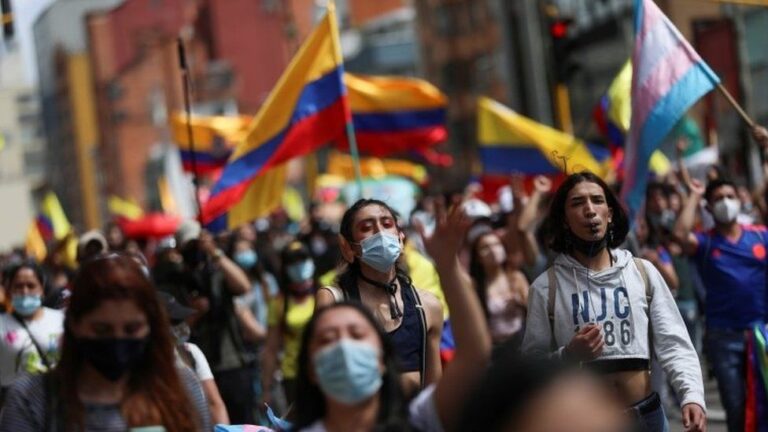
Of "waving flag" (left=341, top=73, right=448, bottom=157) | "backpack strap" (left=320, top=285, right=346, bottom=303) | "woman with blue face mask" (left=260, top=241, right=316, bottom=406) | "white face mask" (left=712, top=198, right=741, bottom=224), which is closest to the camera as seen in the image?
"backpack strap" (left=320, top=285, right=346, bottom=303)

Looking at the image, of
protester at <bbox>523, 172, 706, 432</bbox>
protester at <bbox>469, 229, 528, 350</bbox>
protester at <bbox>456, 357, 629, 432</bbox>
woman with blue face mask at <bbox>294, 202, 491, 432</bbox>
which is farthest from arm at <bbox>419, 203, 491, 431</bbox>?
protester at <bbox>469, 229, 528, 350</bbox>

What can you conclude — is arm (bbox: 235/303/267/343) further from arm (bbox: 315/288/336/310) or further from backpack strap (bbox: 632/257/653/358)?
backpack strap (bbox: 632/257/653/358)

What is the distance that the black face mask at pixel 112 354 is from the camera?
480 centimetres

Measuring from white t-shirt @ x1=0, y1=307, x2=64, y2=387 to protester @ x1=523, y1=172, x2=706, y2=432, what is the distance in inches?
98.1

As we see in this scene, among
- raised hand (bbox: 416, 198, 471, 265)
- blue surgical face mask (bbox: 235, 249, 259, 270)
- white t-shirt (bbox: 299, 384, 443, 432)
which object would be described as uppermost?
raised hand (bbox: 416, 198, 471, 265)

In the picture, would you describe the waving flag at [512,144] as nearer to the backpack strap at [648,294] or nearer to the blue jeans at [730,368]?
the blue jeans at [730,368]

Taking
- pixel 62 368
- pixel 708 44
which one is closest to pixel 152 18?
pixel 708 44

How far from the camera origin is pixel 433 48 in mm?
63688

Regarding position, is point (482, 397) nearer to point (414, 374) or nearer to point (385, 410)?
point (385, 410)

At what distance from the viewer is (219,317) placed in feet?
38.5

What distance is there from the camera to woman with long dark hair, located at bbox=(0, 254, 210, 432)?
4832 mm

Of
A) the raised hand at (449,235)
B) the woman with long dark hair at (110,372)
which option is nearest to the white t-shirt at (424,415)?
the raised hand at (449,235)

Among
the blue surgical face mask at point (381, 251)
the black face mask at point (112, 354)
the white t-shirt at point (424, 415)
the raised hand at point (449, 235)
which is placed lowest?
the white t-shirt at point (424, 415)

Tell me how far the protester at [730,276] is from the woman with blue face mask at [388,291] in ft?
8.56
